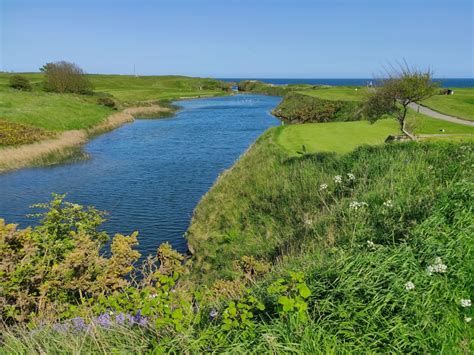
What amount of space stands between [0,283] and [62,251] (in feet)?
5.80

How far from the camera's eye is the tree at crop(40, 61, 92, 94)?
87188 mm

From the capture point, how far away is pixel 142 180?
105 ft

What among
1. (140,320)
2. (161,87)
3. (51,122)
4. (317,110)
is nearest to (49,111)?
(51,122)

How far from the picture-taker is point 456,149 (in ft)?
43.5

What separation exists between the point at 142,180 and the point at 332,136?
15519 mm

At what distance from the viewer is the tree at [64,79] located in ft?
286

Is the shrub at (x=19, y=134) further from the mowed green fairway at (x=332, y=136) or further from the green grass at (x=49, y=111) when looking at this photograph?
the mowed green fairway at (x=332, y=136)

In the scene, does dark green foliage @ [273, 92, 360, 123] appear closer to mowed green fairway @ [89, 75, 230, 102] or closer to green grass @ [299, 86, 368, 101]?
green grass @ [299, 86, 368, 101]

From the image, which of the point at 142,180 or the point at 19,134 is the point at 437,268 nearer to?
the point at 142,180

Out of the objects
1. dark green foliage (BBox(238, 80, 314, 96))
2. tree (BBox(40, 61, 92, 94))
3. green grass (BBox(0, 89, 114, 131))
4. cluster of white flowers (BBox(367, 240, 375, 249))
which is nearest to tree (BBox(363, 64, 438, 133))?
cluster of white flowers (BBox(367, 240, 375, 249))

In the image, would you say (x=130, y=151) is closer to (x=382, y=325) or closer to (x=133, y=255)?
(x=133, y=255)

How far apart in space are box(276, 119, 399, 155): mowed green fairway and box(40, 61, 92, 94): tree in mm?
72805

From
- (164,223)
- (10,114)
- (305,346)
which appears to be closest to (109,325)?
(305,346)

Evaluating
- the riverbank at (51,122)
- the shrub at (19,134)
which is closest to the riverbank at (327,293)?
the riverbank at (51,122)
